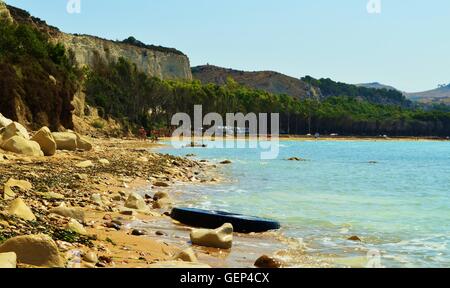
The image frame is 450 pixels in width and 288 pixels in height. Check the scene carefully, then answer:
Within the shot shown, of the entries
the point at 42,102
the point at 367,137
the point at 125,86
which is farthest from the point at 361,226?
the point at 367,137

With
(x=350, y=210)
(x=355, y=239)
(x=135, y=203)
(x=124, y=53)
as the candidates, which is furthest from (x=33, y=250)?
(x=124, y=53)

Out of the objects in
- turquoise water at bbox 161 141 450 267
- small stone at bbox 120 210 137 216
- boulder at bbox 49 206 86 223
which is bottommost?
turquoise water at bbox 161 141 450 267

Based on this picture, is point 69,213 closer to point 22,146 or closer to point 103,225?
point 103,225

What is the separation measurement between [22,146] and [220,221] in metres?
12.2

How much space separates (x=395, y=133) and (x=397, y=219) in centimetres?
15728

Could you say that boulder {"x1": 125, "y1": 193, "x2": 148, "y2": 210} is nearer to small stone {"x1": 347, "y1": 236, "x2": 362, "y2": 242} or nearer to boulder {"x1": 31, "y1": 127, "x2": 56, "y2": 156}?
small stone {"x1": 347, "y1": 236, "x2": 362, "y2": 242}

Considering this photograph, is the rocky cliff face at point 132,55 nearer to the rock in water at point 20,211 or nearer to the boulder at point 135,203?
the boulder at point 135,203

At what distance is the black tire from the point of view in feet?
38.5

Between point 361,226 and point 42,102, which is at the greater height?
point 42,102

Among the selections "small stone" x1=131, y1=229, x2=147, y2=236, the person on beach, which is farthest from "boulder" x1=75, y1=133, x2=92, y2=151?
the person on beach

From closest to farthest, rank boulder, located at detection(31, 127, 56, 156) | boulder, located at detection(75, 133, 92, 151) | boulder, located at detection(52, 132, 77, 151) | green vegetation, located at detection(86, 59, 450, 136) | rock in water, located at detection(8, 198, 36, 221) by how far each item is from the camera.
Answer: rock in water, located at detection(8, 198, 36, 221) < boulder, located at detection(31, 127, 56, 156) < boulder, located at detection(52, 132, 77, 151) < boulder, located at detection(75, 133, 92, 151) < green vegetation, located at detection(86, 59, 450, 136)

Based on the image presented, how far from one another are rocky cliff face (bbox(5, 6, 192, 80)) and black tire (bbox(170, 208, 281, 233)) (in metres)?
83.8
